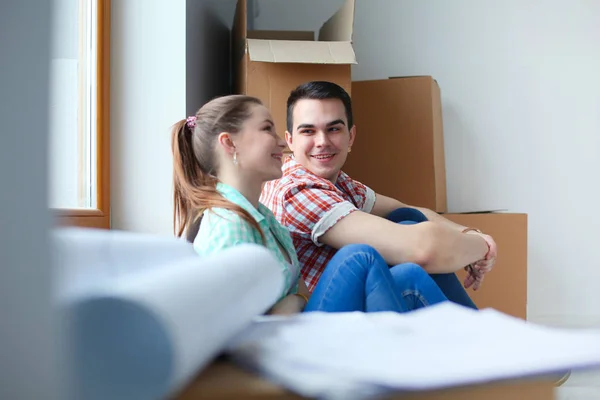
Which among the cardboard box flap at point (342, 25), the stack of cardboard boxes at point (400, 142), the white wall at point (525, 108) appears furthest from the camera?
the white wall at point (525, 108)

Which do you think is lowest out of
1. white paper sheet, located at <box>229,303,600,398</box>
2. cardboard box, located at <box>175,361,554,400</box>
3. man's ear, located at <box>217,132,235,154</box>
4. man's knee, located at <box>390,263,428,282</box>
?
man's knee, located at <box>390,263,428,282</box>

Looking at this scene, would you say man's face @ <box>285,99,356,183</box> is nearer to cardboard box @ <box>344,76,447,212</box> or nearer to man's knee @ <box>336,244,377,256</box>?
man's knee @ <box>336,244,377,256</box>

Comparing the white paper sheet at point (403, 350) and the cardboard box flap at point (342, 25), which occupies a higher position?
the cardboard box flap at point (342, 25)

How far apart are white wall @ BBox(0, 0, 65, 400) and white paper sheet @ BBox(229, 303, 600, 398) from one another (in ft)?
0.52

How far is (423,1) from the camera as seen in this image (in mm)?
2916

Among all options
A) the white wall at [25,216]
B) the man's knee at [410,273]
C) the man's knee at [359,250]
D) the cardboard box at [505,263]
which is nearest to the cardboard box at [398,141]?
the cardboard box at [505,263]

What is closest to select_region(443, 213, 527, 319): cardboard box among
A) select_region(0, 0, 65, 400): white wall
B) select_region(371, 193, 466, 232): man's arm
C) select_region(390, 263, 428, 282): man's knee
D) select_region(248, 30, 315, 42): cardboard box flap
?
select_region(371, 193, 466, 232): man's arm

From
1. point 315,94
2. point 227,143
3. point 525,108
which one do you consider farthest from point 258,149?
point 525,108

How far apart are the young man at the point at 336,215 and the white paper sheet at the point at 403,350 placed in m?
0.74

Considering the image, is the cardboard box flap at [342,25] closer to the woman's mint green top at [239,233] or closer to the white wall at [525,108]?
the white wall at [525,108]

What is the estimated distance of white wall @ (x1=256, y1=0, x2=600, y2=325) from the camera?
2916mm

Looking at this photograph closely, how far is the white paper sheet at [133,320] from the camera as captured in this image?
35 centimetres

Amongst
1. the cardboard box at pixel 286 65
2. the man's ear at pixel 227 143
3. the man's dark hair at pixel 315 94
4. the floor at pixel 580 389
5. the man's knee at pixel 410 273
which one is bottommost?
the floor at pixel 580 389

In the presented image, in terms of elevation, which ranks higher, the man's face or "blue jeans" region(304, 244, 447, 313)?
the man's face
